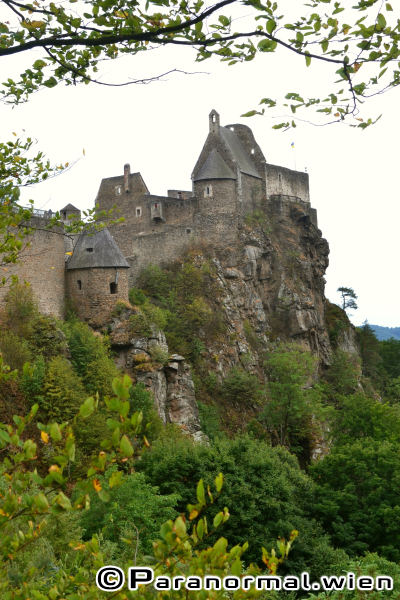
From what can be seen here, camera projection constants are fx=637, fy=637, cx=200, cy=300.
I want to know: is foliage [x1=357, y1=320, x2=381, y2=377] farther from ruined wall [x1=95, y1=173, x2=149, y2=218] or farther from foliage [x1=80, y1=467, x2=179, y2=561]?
foliage [x1=80, y1=467, x2=179, y2=561]

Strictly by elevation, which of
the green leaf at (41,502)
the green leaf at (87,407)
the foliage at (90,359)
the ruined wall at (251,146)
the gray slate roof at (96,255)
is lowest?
the green leaf at (41,502)

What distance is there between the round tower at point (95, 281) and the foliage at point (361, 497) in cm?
1206

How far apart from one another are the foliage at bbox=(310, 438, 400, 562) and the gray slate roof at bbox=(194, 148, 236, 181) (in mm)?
20438

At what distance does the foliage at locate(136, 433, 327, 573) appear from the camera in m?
21.2

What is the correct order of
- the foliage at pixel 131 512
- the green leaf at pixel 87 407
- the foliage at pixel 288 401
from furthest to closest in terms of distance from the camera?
the foliage at pixel 288 401 < the foliage at pixel 131 512 < the green leaf at pixel 87 407

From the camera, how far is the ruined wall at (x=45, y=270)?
27594 mm

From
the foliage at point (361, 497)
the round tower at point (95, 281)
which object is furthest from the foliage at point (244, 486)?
the round tower at point (95, 281)

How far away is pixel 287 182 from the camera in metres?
47.5

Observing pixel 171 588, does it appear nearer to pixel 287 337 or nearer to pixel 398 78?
pixel 398 78

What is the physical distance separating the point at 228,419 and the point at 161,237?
12.1 m

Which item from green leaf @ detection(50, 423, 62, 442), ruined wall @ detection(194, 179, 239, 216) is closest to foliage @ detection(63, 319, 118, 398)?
ruined wall @ detection(194, 179, 239, 216)

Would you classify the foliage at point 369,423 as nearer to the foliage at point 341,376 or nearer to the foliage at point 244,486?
the foliage at point 244,486

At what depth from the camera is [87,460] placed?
21531 millimetres

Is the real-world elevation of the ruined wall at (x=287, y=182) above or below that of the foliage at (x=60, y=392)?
above
